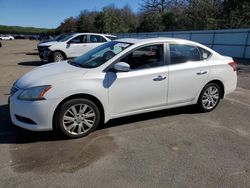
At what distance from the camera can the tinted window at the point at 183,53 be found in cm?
472

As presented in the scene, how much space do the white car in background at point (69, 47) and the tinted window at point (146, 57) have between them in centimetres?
842

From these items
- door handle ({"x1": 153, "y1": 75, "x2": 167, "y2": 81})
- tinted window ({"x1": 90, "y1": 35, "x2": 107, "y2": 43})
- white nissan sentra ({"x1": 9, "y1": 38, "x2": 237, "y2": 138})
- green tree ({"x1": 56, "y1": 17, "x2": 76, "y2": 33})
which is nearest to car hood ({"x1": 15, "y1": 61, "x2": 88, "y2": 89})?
white nissan sentra ({"x1": 9, "y1": 38, "x2": 237, "y2": 138})

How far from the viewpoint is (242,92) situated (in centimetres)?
732

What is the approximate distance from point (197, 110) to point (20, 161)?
3.64 metres

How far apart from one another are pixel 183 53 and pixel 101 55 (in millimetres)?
1612

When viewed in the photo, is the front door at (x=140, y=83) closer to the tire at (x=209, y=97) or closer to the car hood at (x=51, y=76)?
the car hood at (x=51, y=76)

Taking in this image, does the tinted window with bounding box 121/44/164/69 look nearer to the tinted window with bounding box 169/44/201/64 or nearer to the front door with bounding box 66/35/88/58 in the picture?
the tinted window with bounding box 169/44/201/64

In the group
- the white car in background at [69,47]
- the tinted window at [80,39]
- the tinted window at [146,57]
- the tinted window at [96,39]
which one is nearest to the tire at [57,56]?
the white car in background at [69,47]

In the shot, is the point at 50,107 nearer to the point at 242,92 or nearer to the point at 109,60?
the point at 109,60

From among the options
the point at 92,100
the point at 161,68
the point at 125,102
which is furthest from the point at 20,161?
the point at 161,68

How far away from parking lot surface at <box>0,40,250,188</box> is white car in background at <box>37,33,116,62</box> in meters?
7.54

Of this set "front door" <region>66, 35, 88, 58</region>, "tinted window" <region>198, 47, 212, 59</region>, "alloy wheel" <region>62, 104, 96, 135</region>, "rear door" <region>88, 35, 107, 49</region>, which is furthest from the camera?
"rear door" <region>88, 35, 107, 49</region>

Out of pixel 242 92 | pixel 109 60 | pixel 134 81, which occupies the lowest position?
pixel 242 92

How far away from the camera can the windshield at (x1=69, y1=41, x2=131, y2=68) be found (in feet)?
14.1
